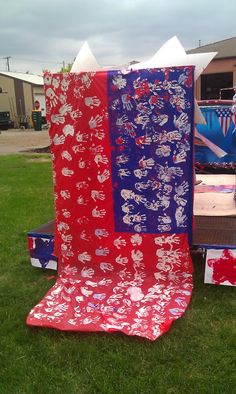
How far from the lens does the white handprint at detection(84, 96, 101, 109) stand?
3.20 meters

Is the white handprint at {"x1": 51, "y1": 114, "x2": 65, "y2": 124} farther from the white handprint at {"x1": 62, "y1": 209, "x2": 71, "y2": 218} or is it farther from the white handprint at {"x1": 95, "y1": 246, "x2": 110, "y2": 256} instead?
the white handprint at {"x1": 95, "y1": 246, "x2": 110, "y2": 256}

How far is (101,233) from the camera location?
348cm

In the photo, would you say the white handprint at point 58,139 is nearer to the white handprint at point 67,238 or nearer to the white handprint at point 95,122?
the white handprint at point 95,122

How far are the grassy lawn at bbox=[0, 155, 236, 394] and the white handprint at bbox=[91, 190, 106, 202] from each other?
92 centimetres

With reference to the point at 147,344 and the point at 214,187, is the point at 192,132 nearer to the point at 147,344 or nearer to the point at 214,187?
the point at 147,344

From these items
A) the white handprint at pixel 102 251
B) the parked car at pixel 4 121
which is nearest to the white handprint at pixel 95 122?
the white handprint at pixel 102 251

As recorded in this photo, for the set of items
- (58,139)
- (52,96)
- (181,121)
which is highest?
(52,96)

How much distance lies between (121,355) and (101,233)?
1.08m

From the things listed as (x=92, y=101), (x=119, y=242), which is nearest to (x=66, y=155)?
(x=92, y=101)

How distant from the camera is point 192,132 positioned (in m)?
3.11

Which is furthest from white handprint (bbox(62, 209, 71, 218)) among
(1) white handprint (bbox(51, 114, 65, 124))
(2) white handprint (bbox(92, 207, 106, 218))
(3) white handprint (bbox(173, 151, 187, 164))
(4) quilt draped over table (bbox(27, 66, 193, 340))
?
(3) white handprint (bbox(173, 151, 187, 164))

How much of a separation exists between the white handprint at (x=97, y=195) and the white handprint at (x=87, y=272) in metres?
0.61

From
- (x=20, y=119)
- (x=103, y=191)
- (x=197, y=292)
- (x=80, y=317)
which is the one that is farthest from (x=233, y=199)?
(x=20, y=119)

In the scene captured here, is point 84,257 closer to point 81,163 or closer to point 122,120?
point 81,163
